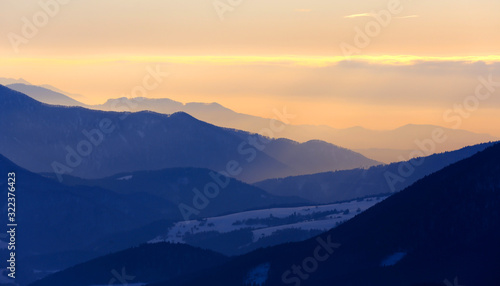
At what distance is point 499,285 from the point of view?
200 metres

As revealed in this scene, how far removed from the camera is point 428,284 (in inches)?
7672

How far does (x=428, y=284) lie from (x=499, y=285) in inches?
435
